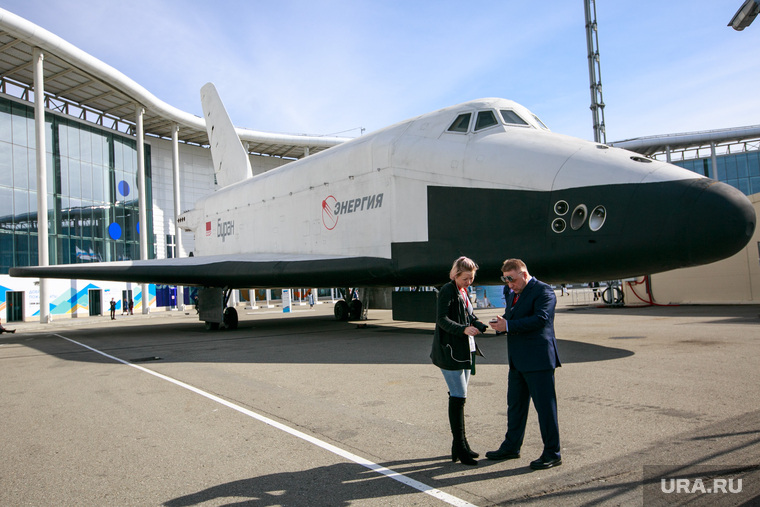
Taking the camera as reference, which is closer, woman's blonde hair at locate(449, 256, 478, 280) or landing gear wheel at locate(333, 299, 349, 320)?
woman's blonde hair at locate(449, 256, 478, 280)

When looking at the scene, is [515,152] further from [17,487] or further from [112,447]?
[17,487]

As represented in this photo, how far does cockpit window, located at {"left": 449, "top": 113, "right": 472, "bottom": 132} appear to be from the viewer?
9484mm

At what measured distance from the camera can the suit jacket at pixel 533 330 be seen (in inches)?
141

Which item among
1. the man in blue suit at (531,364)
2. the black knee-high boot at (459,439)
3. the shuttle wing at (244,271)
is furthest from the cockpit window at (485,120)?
the black knee-high boot at (459,439)

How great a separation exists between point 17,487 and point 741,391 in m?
6.33

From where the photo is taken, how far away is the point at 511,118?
9.40m

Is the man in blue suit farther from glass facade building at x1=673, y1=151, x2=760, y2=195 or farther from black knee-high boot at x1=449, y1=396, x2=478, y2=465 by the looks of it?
glass facade building at x1=673, y1=151, x2=760, y2=195

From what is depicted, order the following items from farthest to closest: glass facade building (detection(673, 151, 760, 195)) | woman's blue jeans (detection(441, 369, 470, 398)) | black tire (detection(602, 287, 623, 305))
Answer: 1. glass facade building (detection(673, 151, 760, 195))
2. black tire (detection(602, 287, 623, 305))
3. woman's blue jeans (detection(441, 369, 470, 398))

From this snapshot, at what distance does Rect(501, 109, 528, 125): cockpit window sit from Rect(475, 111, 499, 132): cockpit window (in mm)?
197

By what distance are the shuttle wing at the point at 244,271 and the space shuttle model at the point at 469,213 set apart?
4cm

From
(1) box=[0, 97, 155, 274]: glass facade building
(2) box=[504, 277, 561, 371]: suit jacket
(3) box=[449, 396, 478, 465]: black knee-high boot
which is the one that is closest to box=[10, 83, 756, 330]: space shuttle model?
(2) box=[504, 277, 561, 371]: suit jacket

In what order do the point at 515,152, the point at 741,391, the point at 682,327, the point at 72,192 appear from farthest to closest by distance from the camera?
the point at 72,192, the point at 682,327, the point at 515,152, the point at 741,391

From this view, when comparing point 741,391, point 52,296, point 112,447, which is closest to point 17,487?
point 112,447

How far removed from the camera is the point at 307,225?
40.8 feet
